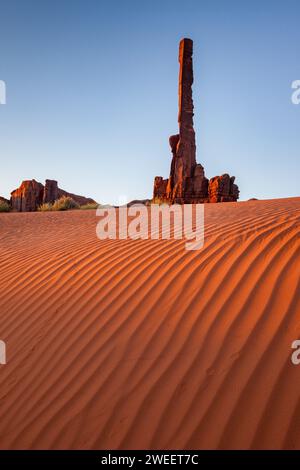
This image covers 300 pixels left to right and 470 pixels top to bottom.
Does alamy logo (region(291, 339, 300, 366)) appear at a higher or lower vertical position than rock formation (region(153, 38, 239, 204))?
lower

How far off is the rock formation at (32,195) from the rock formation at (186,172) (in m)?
7.66

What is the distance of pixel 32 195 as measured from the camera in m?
22.2

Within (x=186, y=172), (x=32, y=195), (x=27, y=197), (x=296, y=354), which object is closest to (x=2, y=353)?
(x=296, y=354)

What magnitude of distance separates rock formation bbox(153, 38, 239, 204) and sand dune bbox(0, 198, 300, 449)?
18.2 meters

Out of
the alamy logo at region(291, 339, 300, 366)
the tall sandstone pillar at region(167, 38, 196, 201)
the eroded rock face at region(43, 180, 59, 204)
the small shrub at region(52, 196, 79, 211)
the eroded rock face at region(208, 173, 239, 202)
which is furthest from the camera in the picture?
the tall sandstone pillar at region(167, 38, 196, 201)

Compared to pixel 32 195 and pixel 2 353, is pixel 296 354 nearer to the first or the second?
pixel 2 353

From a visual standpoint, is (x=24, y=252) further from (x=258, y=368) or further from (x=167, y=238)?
(x=258, y=368)

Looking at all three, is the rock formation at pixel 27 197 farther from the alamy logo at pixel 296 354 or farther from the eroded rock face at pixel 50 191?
the alamy logo at pixel 296 354

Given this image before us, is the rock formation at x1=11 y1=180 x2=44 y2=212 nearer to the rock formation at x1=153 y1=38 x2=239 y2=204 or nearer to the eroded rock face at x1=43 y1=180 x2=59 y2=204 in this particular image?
the eroded rock face at x1=43 y1=180 x2=59 y2=204

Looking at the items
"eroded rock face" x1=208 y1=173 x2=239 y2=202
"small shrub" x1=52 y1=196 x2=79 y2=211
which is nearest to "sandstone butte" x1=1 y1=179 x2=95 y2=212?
"small shrub" x1=52 y1=196 x2=79 y2=211

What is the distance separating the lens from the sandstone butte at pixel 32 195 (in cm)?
2184

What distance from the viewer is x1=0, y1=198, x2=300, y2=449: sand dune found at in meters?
1.74

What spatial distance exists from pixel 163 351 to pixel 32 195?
21897mm
